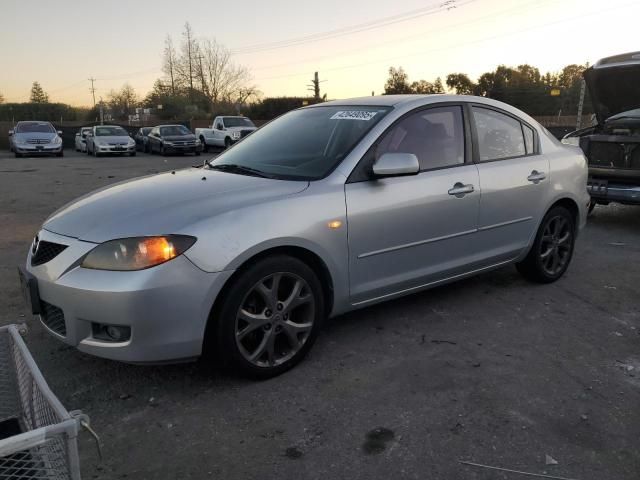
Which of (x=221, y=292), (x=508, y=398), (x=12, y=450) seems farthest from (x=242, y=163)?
(x=12, y=450)

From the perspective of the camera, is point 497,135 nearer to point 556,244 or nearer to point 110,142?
point 556,244

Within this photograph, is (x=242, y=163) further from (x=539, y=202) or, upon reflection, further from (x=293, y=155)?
(x=539, y=202)

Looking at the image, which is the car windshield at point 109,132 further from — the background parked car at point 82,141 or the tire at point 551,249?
the tire at point 551,249

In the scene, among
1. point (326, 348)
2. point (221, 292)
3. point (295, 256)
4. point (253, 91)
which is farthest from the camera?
point (253, 91)

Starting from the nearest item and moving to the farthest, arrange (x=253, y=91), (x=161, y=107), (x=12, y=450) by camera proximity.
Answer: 1. (x=12, y=450)
2. (x=161, y=107)
3. (x=253, y=91)

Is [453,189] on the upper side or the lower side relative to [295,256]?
upper

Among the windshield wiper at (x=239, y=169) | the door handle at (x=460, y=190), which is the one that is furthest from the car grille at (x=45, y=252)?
the door handle at (x=460, y=190)

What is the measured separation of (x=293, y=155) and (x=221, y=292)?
4.23 ft

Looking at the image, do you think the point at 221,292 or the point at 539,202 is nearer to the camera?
the point at 221,292

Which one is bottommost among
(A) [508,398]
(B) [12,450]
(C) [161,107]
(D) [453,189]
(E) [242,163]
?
(A) [508,398]

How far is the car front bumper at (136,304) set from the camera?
8.81ft

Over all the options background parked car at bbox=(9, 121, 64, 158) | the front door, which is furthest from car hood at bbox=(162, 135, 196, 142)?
the front door

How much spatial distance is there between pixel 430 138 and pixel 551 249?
177 centimetres

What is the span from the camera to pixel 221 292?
2904 millimetres
